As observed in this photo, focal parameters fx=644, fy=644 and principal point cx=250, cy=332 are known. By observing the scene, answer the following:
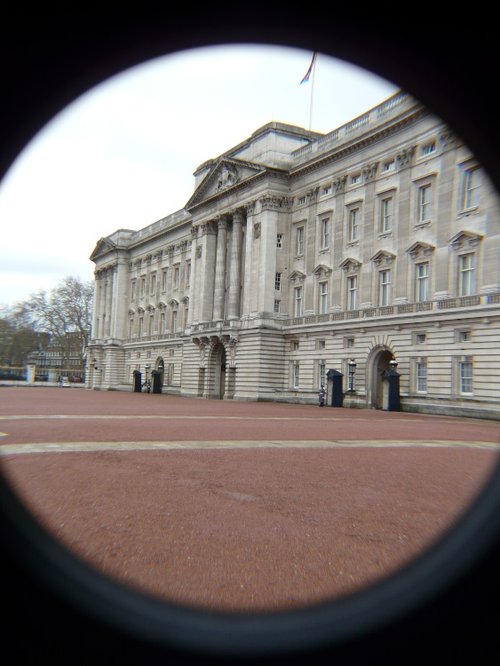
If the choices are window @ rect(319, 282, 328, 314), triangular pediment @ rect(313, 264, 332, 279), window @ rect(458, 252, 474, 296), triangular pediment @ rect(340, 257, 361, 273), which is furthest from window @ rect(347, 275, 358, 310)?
window @ rect(458, 252, 474, 296)

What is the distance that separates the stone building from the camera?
32125 millimetres

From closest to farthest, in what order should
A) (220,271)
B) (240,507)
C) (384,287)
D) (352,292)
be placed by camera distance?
(240,507)
(384,287)
(352,292)
(220,271)

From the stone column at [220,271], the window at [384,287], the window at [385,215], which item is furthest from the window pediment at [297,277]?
the stone column at [220,271]

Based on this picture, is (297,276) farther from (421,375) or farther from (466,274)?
(466,274)

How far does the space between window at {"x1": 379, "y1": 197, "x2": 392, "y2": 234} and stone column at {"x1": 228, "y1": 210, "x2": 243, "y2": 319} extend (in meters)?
15.9

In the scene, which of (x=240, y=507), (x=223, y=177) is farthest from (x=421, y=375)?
(x=240, y=507)

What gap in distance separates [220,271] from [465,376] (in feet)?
91.6

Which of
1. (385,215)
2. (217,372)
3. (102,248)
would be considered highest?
(102,248)

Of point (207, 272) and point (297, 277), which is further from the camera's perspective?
point (207, 272)

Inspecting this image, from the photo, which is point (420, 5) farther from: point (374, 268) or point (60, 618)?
point (374, 268)

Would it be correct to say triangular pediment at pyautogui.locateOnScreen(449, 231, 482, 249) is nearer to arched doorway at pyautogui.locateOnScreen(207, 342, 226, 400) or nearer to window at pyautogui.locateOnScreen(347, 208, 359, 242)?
window at pyautogui.locateOnScreen(347, 208, 359, 242)

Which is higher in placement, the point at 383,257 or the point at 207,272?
the point at 207,272

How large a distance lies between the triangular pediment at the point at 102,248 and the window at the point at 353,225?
45219mm

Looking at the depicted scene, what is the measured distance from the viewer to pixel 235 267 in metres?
52.7
